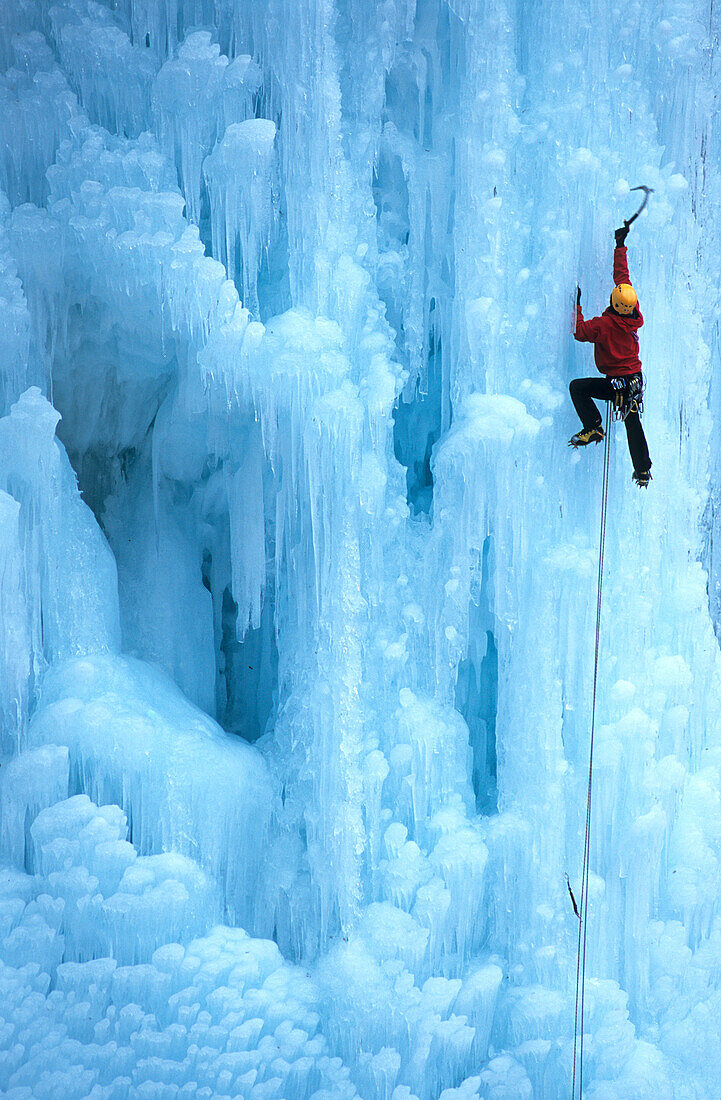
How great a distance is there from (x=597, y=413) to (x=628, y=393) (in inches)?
6.3

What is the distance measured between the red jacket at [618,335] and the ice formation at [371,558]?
0.87ft

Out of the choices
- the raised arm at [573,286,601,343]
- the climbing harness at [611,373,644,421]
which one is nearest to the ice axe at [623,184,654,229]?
the raised arm at [573,286,601,343]

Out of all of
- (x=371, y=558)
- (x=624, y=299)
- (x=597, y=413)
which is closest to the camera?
(x=624, y=299)

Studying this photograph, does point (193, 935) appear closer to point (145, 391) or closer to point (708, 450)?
point (145, 391)

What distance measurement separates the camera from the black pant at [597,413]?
14.0ft

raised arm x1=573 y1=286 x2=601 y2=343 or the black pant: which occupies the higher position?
raised arm x1=573 y1=286 x2=601 y2=343

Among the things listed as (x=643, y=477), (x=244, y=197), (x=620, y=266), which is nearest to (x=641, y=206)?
(x=620, y=266)

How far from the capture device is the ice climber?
4.12m

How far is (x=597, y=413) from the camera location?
4.30 metres

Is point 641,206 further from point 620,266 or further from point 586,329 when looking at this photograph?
point 586,329

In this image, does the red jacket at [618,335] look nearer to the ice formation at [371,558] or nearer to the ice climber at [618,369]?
the ice climber at [618,369]

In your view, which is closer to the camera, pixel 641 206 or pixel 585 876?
pixel 585 876

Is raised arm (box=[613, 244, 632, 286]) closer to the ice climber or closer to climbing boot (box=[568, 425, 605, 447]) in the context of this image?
the ice climber

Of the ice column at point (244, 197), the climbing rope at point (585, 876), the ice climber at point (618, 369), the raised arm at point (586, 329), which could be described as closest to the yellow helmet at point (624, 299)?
the ice climber at point (618, 369)
